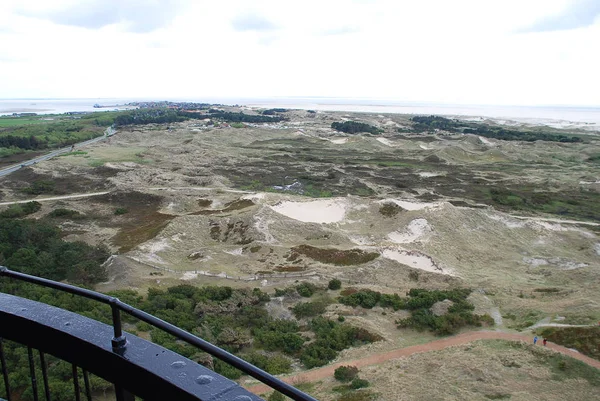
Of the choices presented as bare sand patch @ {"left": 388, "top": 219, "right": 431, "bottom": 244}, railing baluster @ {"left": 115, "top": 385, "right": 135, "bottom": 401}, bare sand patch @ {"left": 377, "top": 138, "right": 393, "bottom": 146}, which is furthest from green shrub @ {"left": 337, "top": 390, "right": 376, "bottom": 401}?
bare sand patch @ {"left": 377, "top": 138, "right": 393, "bottom": 146}

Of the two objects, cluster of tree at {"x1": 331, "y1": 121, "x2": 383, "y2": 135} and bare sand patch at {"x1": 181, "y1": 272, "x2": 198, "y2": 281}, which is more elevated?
cluster of tree at {"x1": 331, "y1": 121, "x2": 383, "y2": 135}

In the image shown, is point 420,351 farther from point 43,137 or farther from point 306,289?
point 43,137

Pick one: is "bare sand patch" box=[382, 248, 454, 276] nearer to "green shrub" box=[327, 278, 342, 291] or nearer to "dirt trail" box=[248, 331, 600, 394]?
"green shrub" box=[327, 278, 342, 291]

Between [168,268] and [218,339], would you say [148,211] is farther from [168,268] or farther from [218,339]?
[218,339]

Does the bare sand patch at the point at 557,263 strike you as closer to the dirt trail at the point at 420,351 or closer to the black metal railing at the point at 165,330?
the dirt trail at the point at 420,351

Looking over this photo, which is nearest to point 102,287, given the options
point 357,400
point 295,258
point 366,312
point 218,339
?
point 218,339
